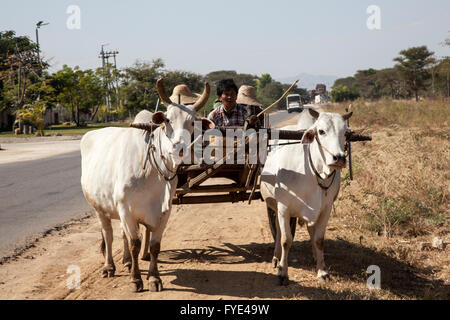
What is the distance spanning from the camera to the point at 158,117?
454 centimetres

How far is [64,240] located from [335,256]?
384 centimetres

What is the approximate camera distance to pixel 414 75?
150 ft

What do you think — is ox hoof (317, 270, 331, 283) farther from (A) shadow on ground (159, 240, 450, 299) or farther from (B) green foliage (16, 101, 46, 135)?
(B) green foliage (16, 101, 46, 135)

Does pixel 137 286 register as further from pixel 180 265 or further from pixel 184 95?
pixel 184 95

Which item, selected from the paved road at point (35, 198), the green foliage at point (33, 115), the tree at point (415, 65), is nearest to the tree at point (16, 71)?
the green foliage at point (33, 115)

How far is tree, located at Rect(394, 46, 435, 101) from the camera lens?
147ft

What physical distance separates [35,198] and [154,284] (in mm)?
6183

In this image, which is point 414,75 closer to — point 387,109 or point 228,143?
point 387,109

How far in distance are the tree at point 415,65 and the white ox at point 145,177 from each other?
1739 inches

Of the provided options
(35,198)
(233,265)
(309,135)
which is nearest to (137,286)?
(233,265)

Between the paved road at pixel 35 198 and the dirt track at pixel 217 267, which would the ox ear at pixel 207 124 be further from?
the paved road at pixel 35 198

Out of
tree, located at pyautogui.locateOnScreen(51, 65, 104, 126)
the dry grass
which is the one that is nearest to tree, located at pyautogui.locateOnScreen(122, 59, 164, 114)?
tree, located at pyautogui.locateOnScreen(51, 65, 104, 126)

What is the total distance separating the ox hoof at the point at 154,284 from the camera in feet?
16.3
